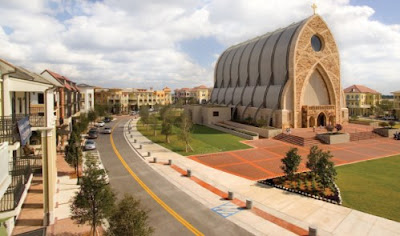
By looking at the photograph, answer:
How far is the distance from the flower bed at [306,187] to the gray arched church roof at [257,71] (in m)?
27.7

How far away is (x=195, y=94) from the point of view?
147625 millimetres

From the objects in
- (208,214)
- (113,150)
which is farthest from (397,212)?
(113,150)

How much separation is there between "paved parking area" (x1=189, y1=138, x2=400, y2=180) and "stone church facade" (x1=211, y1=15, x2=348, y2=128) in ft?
31.1

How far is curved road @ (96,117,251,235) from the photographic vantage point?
14.0 m

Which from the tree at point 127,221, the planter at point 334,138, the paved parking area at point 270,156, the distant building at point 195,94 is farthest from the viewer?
the distant building at point 195,94

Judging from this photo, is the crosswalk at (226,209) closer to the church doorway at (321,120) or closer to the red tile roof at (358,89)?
the church doorway at (321,120)

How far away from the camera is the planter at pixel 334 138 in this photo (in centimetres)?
3803

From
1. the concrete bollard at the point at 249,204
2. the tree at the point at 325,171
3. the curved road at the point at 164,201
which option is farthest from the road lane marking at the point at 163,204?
the tree at the point at 325,171

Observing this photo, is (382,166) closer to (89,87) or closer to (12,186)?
(12,186)

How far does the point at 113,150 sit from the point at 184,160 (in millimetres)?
11023


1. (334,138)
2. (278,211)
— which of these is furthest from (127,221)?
(334,138)

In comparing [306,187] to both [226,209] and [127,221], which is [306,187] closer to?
[226,209]

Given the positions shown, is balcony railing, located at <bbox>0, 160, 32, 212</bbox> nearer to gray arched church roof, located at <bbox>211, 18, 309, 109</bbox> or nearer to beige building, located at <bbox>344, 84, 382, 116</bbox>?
gray arched church roof, located at <bbox>211, 18, 309, 109</bbox>

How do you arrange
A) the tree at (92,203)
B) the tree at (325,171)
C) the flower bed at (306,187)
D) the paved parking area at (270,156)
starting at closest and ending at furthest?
1. the tree at (92,203)
2. the flower bed at (306,187)
3. the tree at (325,171)
4. the paved parking area at (270,156)
